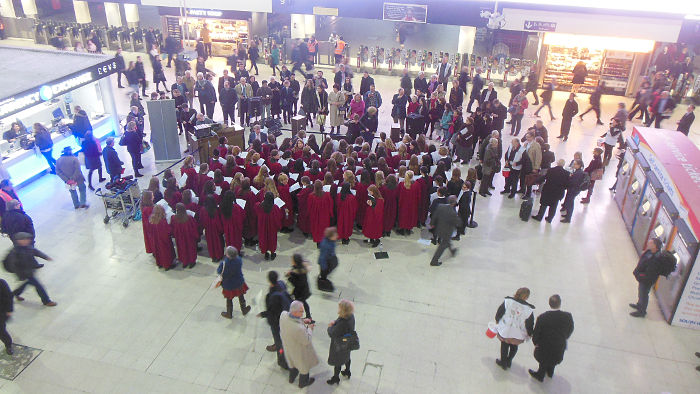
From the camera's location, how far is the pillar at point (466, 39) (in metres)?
21.3

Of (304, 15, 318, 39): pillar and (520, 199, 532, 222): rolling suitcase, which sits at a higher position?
(304, 15, 318, 39): pillar

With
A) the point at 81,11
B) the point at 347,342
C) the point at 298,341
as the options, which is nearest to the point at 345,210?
the point at 347,342

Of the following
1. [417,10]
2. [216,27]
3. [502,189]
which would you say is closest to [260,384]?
[502,189]

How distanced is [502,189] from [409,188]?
3715 millimetres

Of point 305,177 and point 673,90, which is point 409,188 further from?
point 673,90

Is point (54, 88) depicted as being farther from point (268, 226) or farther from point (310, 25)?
point (310, 25)

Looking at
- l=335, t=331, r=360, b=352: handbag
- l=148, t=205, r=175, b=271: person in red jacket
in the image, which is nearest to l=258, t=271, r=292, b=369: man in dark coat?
l=335, t=331, r=360, b=352: handbag

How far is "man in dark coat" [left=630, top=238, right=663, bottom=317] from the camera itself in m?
7.64

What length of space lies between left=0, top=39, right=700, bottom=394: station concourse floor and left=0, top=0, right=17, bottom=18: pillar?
2247 cm

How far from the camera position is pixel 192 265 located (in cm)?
885

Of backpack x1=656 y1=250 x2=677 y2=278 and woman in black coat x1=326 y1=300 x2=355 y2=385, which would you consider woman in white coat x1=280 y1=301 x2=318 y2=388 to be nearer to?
woman in black coat x1=326 y1=300 x2=355 y2=385

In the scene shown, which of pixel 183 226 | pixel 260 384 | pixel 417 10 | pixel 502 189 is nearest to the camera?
pixel 260 384

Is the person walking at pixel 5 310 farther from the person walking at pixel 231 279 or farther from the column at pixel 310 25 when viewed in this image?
the column at pixel 310 25

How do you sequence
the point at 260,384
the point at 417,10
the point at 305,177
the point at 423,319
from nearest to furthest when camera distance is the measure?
the point at 260,384, the point at 423,319, the point at 305,177, the point at 417,10
